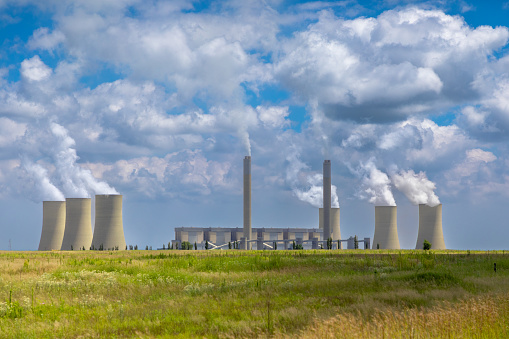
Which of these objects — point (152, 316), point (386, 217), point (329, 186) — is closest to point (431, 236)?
point (386, 217)

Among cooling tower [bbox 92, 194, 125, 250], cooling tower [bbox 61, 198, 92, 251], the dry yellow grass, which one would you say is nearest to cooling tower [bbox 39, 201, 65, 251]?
cooling tower [bbox 61, 198, 92, 251]

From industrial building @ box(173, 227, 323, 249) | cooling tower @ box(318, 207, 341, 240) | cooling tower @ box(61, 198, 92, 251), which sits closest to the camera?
cooling tower @ box(61, 198, 92, 251)

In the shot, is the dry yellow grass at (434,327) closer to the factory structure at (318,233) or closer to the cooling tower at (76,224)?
the cooling tower at (76,224)

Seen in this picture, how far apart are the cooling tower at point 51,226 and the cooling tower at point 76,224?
9.65 ft

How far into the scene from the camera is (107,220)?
54656mm

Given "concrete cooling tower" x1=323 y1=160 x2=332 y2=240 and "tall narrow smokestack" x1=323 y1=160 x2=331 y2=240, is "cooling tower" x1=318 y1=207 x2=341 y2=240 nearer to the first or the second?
"concrete cooling tower" x1=323 y1=160 x2=332 y2=240

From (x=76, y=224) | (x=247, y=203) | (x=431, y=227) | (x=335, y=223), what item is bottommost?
(x=431, y=227)

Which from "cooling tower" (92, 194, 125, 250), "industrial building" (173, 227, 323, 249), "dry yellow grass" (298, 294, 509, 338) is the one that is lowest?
"industrial building" (173, 227, 323, 249)

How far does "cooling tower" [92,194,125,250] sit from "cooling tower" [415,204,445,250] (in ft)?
119

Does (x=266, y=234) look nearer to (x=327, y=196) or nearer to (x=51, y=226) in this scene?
(x=327, y=196)

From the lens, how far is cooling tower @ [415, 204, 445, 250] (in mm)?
59312

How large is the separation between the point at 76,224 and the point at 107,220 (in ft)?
12.0

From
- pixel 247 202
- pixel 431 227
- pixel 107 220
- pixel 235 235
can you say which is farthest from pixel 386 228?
pixel 235 235

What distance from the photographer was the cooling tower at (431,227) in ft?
195
